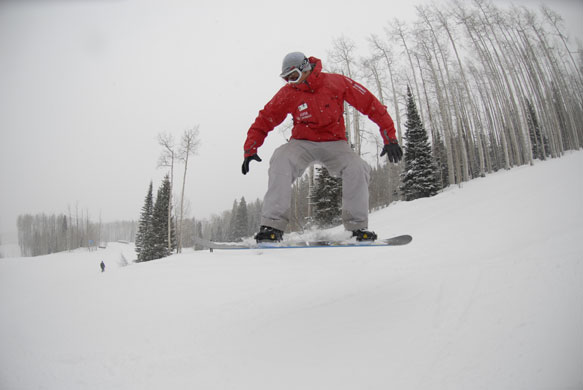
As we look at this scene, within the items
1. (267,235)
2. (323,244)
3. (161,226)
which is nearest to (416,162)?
(323,244)

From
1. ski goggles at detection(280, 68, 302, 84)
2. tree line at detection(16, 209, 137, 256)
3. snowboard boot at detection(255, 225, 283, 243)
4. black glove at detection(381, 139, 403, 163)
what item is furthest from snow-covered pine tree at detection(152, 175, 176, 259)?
tree line at detection(16, 209, 137, 256)

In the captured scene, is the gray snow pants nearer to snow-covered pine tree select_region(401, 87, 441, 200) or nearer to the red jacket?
the red jacket

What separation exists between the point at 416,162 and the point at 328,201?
7.22 m

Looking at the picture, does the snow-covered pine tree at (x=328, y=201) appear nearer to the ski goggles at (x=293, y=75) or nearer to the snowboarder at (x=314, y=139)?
the snowboarder at (x=314, y=139)

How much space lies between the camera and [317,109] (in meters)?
2.80

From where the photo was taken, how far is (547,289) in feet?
5.88

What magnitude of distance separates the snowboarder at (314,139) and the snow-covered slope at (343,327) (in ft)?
2.69


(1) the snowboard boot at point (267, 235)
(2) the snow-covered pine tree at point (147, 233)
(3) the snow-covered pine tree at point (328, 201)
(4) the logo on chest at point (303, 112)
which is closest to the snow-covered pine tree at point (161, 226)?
(2) the snow-covered pine tree at point (147, 233)

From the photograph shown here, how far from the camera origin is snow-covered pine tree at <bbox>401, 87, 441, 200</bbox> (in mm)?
15365

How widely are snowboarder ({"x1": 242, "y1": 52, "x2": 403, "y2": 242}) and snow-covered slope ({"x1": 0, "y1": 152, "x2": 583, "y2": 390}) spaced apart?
0.82 metres

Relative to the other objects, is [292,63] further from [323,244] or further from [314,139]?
[323,244]

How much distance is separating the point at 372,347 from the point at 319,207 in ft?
36.7

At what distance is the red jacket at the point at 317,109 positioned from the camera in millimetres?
2809

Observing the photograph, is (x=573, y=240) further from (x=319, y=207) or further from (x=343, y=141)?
(x=319, y=207)
